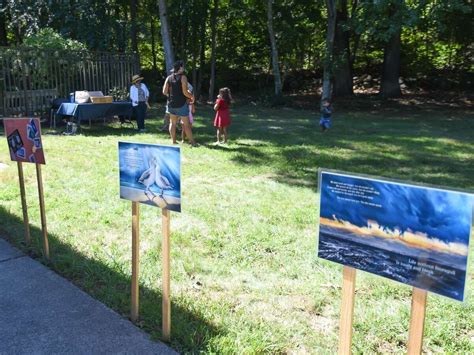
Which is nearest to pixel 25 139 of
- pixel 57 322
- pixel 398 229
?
pixel 57 322

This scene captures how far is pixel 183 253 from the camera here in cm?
458

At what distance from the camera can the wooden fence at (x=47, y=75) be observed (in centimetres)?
1380

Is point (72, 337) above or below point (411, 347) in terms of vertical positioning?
below

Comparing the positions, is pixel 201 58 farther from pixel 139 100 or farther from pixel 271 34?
pixel 139 100

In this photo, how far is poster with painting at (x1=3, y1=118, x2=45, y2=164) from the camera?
14.1 feet

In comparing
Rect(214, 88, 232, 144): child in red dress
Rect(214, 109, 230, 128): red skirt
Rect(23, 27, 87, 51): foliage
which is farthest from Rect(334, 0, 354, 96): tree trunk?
Rect(214, 109, 230, 128): red skirt

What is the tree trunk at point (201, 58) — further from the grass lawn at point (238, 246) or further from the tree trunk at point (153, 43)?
the grass lawn at point (238, 246)

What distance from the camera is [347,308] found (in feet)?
8.21

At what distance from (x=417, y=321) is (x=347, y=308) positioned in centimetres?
35

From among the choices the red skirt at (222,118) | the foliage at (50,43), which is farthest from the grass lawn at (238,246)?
the foliage at (50,43)

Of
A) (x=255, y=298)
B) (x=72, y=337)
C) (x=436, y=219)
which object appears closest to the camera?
(x=436, y=219)

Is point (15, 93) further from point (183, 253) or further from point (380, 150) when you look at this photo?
point (183, 253)

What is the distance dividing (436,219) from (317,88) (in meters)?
26.4

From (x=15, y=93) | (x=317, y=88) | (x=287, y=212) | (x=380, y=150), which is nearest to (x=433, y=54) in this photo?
(x=317, y=88)
